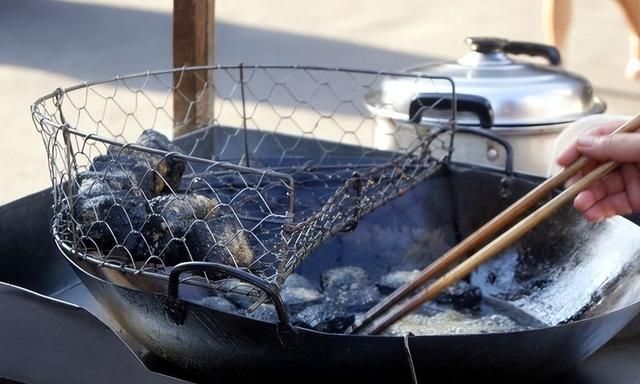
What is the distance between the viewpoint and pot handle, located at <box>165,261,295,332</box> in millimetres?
974

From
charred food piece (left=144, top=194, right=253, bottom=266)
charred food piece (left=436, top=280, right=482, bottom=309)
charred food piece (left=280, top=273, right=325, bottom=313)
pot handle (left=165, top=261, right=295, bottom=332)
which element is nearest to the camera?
pot handle (left=165, top=261, right=295, bottom=332)

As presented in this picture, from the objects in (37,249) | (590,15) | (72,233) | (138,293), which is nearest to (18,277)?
(37,249)

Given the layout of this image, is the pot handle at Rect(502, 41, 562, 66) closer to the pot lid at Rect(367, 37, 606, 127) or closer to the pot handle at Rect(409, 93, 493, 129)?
the pot lid at Rect(367, 37, 606, 127)

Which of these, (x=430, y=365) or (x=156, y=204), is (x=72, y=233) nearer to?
(x=156, y=204)

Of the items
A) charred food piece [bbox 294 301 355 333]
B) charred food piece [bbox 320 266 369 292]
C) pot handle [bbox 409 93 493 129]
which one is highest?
pot handle [bbox 409 93 493 129]

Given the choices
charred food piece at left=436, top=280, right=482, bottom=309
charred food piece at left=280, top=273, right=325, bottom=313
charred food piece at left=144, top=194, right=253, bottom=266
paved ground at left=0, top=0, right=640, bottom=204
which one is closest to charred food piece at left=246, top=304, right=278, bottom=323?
charred food piece at left=280, top=273, right=325, bottom=313

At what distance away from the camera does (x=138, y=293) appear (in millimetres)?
1108

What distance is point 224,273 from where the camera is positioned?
100 centimetres

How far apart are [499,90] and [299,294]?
56 cm

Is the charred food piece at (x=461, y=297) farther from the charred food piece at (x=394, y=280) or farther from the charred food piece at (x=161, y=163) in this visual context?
the charred food piece at (x=161, y=163)

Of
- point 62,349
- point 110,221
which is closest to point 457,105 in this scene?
point 110,221

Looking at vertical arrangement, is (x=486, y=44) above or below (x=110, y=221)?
above

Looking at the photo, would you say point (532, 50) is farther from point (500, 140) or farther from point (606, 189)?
point (606, 189)

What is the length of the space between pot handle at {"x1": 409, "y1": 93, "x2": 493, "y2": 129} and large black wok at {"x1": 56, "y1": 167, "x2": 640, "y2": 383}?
0.12 m
